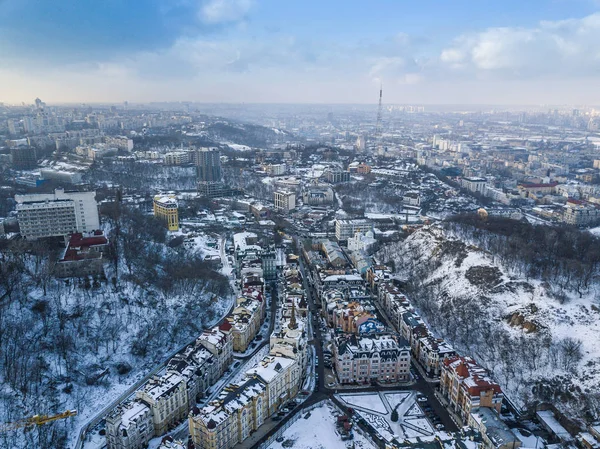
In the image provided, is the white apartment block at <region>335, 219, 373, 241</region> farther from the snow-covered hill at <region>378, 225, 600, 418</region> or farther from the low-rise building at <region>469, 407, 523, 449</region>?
the low-rise building at <region>469, 407, 523, 449</region>

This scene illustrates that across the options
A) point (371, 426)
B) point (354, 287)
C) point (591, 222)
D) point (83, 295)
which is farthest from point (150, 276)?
point (591, 222)

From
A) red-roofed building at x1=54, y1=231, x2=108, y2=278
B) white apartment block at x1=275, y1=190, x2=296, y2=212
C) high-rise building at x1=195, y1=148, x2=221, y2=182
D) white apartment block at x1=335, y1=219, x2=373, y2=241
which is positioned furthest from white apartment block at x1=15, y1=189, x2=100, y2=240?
high-rise building at x1=195, y1=148, x2=221, y2=182

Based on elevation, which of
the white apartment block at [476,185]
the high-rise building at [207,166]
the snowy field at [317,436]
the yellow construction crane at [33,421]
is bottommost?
the snowy field at [317,436]

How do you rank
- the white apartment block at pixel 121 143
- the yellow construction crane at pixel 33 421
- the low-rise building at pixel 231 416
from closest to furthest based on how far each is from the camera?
the low-rise building at pixel 231 416
the yellow construction crane at pixel 33 421
the white apartment block at pixel 121 143

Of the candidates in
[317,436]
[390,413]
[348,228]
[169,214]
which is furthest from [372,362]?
[169,214]

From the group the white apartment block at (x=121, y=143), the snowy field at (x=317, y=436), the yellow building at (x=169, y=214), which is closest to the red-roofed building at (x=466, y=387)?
the snowy field at (x=317, y=436)

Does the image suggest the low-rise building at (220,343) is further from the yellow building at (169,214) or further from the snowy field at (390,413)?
the yellow building at (169,214)

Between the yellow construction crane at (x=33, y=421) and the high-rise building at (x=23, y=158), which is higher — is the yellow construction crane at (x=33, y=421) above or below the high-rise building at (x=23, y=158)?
below
